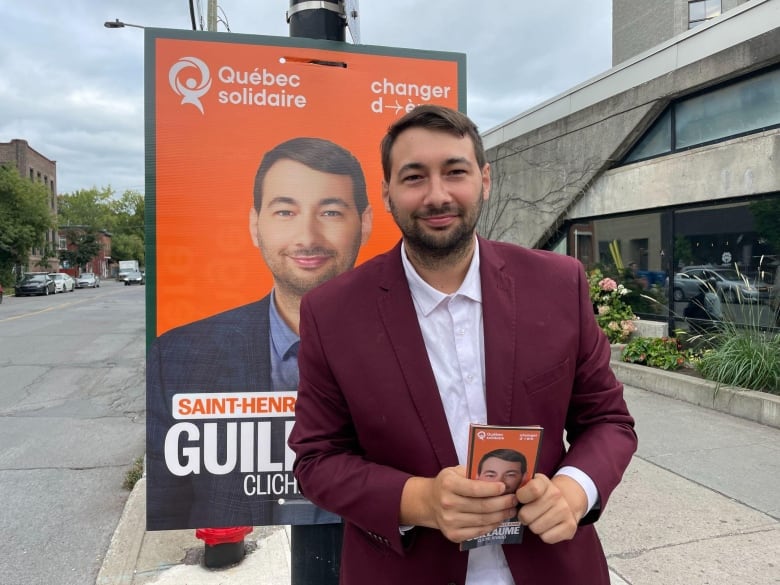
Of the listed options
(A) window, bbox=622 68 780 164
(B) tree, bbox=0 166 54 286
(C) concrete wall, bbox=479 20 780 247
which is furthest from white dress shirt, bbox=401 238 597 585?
(B) tree, bbox=0 166 54 286

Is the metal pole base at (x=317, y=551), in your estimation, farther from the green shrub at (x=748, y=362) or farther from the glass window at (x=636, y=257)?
the glass window at (x=636, y=257)

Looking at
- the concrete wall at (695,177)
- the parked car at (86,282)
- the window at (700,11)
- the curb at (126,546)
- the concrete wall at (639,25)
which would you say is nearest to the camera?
the curb at (126,546)

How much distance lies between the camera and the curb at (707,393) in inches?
236

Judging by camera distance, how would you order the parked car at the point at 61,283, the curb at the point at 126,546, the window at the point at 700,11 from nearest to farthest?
the curb at the point at 126,546
the window at the point at 700,11
the parked car at the point at 61,283

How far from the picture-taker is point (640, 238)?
10.2 metres

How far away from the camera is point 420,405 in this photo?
4.68 ft

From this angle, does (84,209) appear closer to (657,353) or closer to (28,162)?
(28,162)

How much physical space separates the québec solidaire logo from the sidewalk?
8.36 feet

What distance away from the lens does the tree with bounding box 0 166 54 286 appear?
3441 cm

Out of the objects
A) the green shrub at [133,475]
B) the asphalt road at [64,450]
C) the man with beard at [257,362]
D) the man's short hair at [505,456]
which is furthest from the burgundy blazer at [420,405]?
the green shrub at [133,475]

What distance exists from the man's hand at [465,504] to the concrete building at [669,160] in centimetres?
822

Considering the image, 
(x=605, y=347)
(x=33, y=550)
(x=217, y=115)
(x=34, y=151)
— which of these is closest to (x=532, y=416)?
(x=605, y=347)

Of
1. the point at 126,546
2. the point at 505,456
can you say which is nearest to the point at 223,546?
the point at 126,546

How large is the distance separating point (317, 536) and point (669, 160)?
9120mm
